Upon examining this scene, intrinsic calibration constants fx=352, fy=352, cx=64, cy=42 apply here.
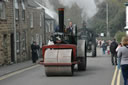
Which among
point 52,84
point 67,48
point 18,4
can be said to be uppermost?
point 18,4

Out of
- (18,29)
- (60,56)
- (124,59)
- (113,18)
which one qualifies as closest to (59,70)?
(60,56)

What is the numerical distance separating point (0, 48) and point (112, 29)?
156 ft

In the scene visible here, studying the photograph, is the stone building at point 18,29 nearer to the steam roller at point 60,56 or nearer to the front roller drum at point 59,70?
the steam roller at point 60,56

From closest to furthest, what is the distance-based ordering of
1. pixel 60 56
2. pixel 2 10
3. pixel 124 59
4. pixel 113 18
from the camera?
pixel 124 59
pixel 60 56
pixel 2 10
pixel 113 18

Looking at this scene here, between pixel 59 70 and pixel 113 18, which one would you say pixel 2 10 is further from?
pixel 113 18

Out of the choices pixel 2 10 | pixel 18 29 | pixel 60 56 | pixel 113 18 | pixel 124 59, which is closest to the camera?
pixel 124 59

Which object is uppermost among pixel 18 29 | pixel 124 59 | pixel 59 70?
pixel 18 29

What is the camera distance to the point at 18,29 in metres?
28.8

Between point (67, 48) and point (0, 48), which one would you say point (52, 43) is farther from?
point (0, 48)

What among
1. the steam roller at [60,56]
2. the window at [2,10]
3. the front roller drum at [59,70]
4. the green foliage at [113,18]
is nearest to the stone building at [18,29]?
the window at [2,10]

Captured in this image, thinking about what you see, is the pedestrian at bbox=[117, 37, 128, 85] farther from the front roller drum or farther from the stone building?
the stone building

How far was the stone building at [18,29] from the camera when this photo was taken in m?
24.7

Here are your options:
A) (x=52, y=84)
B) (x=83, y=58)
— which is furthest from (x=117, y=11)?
(x=52, y=84)

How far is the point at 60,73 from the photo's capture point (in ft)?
50.7
